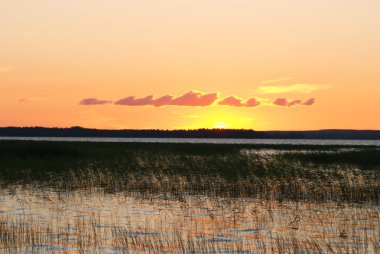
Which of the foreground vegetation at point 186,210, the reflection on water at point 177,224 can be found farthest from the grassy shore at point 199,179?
the reflection on water at point 177,224

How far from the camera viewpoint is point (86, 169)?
1502 inches

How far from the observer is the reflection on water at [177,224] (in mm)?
16031

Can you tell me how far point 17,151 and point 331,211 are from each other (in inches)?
1431

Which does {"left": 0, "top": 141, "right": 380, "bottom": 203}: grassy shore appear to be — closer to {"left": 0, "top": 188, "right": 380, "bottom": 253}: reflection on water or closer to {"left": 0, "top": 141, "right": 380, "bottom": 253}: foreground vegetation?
{"left": 0, "top": 141, "right": 380, "bottom": 253}: foreground vegetation

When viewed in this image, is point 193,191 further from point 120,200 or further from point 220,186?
point 120,200

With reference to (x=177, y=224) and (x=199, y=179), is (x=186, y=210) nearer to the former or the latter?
(x=177, y=224)

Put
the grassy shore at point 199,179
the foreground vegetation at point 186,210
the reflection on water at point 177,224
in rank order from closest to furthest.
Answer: the reflection on water at point 177,224
the foreground vegetation at point 186,210
the grassy shore at point 199,179

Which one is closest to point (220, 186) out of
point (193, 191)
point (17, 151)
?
point (193, 191)

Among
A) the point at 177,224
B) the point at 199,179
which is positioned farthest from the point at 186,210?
the point at 199,179

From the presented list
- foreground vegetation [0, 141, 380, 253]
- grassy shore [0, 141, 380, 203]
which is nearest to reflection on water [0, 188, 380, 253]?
foreground vegetation [0, 141, 380, 253]

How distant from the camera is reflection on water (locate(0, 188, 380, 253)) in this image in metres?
16.0

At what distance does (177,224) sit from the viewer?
19625 mm

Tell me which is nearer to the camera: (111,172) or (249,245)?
(249,245)

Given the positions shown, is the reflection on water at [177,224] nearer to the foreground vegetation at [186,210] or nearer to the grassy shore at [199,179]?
the foreground vegetation at [186,210]
